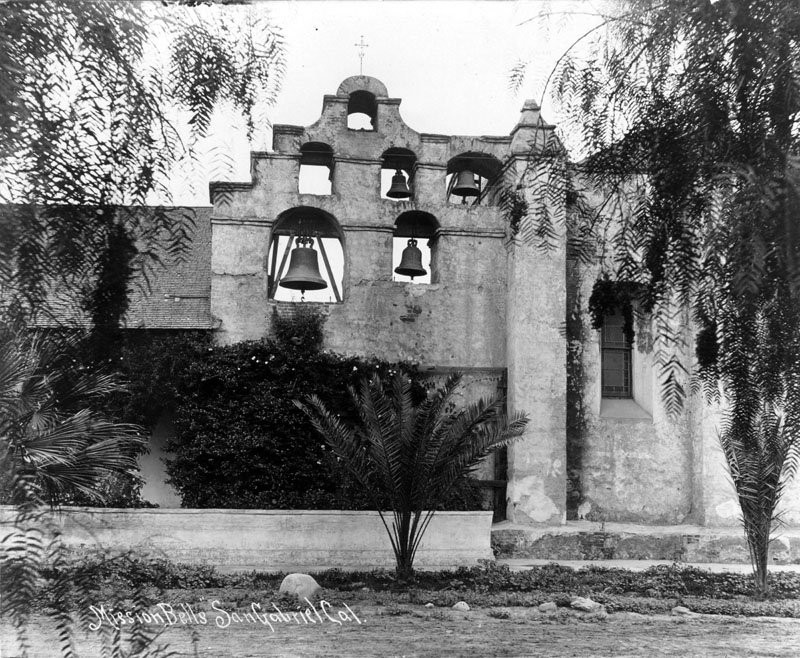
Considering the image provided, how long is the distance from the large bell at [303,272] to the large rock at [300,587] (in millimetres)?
5961

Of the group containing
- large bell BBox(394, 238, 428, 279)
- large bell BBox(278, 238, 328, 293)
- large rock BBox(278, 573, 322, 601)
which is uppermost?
large bell BBox(394, 238, 428, 279)

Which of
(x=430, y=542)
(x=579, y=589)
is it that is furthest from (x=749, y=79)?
(x=430, y=542)

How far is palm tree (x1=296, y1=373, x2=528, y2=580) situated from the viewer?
45.1 ft

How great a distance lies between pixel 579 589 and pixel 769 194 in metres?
10.3

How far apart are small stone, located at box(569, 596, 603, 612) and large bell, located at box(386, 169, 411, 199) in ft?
30.9

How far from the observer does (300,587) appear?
38.6ft

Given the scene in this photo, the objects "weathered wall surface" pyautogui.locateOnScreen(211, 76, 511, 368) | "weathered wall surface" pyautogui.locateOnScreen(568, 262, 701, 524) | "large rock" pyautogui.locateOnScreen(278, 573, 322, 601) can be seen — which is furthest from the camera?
"weathered wall surface" pyautogui.locateOnScreen(568, 262, 701, 524)

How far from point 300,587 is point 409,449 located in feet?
9.78

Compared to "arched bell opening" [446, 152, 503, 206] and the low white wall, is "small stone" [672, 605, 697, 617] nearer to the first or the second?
the low white wall

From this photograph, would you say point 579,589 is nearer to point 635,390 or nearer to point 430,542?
point 430,542

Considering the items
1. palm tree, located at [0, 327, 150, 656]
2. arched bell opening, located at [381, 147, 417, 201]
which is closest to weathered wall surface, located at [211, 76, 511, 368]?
arched bell opening, located at [381, 147, 417, 201]

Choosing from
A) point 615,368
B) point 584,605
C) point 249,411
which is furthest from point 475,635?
point 615,368

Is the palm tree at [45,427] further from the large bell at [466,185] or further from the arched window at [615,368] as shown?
the arched window at [615,368]

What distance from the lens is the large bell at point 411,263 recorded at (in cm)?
1803
